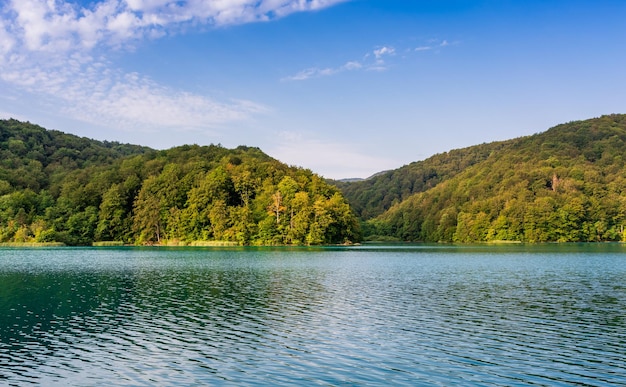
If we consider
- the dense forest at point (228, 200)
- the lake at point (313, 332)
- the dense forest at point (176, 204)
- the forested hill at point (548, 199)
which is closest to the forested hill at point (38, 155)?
the dense forest at point (228, 200)

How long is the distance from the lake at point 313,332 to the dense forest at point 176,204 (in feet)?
279

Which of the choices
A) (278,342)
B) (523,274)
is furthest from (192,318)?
(523,274)

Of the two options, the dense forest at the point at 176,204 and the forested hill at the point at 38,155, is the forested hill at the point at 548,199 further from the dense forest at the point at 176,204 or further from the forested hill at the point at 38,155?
the forested hill at the point at 38,155

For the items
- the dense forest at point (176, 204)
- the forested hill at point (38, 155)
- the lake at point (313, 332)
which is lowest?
the lake at point (313, 332)

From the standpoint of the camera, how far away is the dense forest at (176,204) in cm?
12594

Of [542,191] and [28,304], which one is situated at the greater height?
[542,191]

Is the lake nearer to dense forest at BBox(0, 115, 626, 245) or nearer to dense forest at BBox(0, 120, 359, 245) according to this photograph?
dense forest at BBox(0, 120, 359, 245)

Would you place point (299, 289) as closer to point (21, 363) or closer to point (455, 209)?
point (21, 363)

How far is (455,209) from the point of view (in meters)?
188

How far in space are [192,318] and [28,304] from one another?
11.0 metres

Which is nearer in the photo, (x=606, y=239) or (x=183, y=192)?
(x=183, y=192)

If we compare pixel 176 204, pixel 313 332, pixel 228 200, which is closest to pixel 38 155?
pixel 176 204

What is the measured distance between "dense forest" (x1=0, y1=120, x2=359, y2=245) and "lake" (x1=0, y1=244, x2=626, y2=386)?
85136 millimetres

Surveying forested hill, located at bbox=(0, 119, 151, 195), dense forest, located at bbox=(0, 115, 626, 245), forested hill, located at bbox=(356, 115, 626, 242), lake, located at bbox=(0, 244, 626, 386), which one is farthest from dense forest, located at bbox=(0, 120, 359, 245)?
lake, located at bbox=(0, 244, 626, 386)
